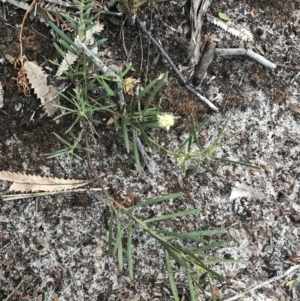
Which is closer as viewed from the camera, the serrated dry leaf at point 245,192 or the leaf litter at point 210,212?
the leaf litter at point 210,212

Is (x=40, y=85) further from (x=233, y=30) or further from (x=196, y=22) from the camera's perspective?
(x=233, y=30)

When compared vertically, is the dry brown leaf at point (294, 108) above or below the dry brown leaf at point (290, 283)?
above

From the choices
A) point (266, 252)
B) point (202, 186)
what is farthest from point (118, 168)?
point (266, 252)

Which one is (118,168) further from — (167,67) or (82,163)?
(167,67)

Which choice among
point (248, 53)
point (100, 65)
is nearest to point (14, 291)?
point (100, 65)

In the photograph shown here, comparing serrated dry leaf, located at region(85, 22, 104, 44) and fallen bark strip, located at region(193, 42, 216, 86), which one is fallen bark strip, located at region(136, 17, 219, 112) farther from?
serrated dry leaf, located at region(85, 22, 104, 44)

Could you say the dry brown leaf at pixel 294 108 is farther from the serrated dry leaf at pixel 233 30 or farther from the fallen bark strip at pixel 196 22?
A: the fallen bark strip at pixel 196 22

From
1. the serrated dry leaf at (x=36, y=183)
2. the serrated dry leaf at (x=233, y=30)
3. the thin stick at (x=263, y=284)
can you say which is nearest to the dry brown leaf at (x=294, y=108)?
the serrated dry leaf at (x=233, y=30)
